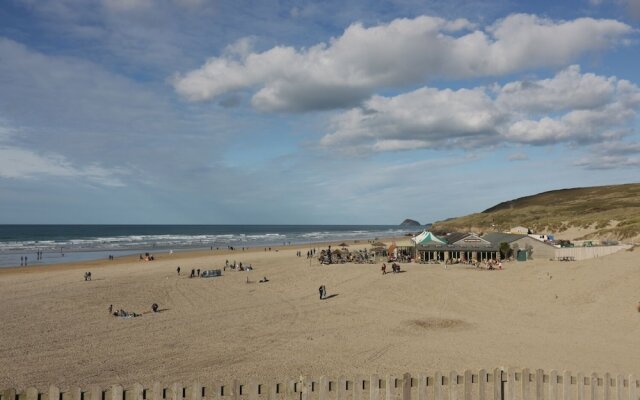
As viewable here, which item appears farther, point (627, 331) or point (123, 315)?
point (123, 315)

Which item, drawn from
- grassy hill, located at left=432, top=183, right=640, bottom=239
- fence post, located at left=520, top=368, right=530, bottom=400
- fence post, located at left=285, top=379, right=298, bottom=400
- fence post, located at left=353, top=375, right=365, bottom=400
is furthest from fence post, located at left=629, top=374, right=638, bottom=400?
grassy hill, located at left=432, top=183, right=640, bottom=239

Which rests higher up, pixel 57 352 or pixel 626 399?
pixel 626 399

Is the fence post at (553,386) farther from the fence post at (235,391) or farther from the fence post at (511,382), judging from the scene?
the fence post at (235,391)

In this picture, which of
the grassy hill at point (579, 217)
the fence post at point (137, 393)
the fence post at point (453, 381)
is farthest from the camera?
the grassy hill at point (579, 217)

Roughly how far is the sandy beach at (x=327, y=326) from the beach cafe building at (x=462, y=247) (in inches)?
428

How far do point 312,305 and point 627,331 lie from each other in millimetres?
13546

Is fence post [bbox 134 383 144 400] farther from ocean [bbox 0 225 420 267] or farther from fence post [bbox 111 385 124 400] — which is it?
ocean [bbox 0 225 420 267]

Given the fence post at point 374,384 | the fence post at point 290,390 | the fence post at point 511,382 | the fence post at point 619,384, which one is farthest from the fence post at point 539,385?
the fence post at point 290,390


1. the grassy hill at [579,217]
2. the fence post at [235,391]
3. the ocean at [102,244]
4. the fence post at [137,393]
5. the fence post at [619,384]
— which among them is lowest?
the ocean at [102,244]

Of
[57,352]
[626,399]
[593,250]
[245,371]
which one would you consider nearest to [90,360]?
[57,352]

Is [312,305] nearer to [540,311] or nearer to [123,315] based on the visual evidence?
[123,315]

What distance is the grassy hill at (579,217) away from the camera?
201ft

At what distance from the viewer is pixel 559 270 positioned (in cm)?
2900

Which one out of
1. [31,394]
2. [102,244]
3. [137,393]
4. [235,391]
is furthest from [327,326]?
[102,244]
